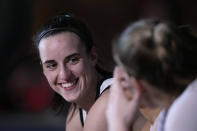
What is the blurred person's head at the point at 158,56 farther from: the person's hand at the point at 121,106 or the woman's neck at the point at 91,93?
the woman's neck at the point at 91,93

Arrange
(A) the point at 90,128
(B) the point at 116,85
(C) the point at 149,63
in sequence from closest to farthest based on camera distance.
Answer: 1. (C) the point at 149,63
2. (B) the point at 116,85
3. (A) the point at 90,128

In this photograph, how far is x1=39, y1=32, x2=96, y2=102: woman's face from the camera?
173 cm

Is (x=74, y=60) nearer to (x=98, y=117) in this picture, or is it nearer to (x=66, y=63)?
(x=66, y=63)

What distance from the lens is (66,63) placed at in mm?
1735

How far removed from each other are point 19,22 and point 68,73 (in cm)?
239

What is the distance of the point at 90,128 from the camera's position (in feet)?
5.56

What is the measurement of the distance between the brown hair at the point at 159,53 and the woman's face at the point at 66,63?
1.76 ft

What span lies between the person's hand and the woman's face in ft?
1.36

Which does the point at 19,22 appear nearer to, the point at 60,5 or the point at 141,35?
the point at 60,5

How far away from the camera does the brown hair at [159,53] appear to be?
1.17 meters

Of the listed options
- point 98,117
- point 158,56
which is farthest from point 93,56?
point 158,56

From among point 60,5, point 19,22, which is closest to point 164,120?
point 19,22

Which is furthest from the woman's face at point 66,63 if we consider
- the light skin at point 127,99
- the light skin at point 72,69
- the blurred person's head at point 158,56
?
the blurred person's head at point 158,56

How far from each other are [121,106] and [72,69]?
0.45m
